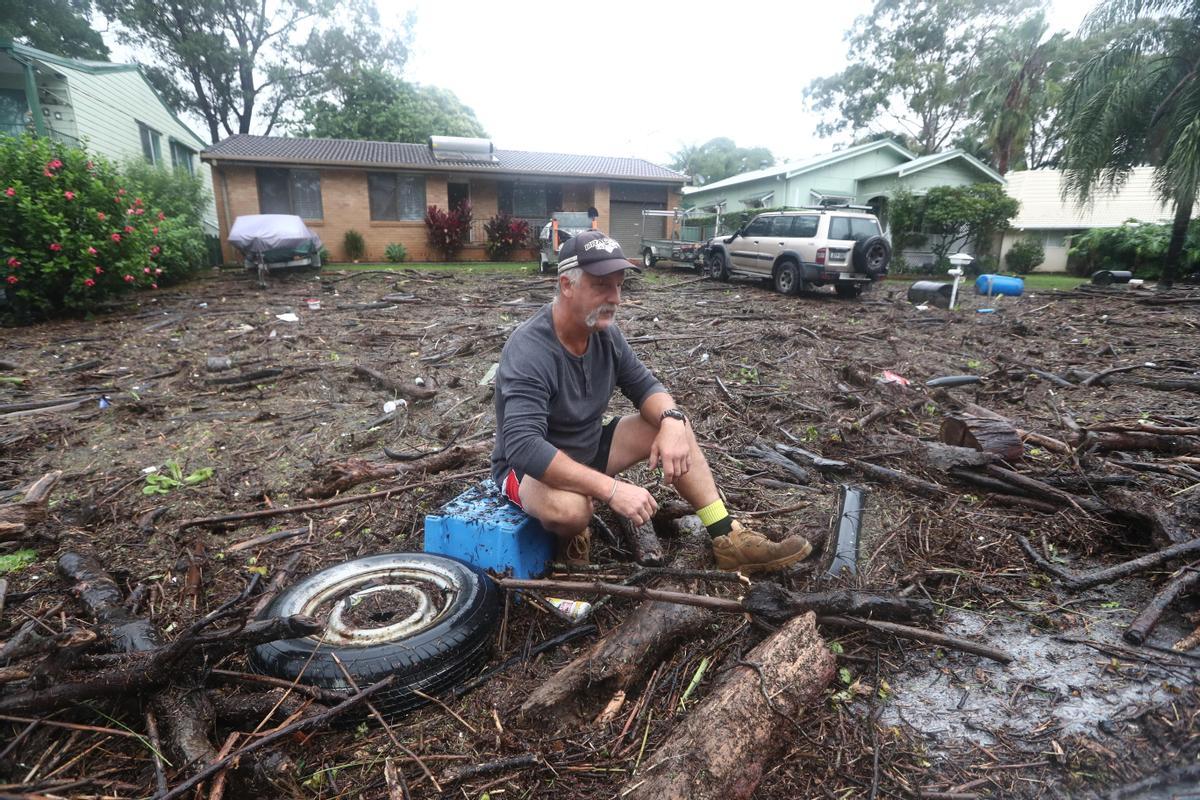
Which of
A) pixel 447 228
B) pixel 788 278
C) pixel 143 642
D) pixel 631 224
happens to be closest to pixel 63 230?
pixel 143 642

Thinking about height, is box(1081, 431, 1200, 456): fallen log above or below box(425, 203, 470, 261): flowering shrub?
below

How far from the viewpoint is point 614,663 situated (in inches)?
83.4

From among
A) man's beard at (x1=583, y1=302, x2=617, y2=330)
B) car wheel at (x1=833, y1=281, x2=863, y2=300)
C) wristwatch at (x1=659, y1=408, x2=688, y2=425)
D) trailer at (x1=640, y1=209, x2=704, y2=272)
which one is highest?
trailer at (x1=640, y1=209, x2=704, y2=272)

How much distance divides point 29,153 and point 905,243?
23.5 metres

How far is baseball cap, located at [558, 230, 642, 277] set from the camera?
254 centimetres

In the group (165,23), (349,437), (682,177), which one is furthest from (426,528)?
(165,23)

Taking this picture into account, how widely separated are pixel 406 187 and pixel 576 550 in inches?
820

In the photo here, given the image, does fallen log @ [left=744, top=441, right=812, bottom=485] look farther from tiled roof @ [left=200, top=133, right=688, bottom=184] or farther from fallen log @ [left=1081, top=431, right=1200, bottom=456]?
tiled roof @ [left=200, top=133, right=688, bottom=184]

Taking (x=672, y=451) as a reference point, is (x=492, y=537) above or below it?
below

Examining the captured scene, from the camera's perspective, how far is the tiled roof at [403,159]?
1895 cm

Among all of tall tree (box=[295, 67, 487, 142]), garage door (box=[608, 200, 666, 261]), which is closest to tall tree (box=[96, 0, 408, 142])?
tall tree (box=[295, 67, 487, 142])

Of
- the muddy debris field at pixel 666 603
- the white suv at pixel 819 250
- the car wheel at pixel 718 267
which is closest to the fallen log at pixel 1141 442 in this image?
the muddy debris field at pixel 666 603

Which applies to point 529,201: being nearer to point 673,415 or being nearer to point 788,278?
point 788,278

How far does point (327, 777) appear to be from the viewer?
181 cm
